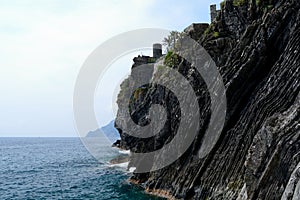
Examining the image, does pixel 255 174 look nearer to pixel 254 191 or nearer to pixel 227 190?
pixel 254 191

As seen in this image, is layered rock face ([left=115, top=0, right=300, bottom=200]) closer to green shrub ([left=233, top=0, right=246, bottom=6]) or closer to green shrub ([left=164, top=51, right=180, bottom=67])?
green shrub ([left=233, top=0, right=246, bottom=6])

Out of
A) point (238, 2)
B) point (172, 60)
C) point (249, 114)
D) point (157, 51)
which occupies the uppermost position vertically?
point (157, 51)

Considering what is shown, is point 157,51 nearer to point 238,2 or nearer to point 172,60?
point 172,60

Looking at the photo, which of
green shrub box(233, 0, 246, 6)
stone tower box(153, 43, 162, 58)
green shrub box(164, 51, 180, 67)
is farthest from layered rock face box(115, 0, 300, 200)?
stone tower box(153, 43, 162, 58)

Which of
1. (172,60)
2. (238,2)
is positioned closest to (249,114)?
(238,2)

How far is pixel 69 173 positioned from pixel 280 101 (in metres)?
46.0

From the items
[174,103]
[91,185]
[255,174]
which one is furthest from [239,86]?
[91,185]

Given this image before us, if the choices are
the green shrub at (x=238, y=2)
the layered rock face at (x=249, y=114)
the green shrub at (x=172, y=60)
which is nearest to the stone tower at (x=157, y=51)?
the green shrub at (x=172, y=60)

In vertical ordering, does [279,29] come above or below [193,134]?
above

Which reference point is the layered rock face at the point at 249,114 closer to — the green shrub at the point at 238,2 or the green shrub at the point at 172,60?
the green shrub at the point at 238,2

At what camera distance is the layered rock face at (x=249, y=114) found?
65.6ft

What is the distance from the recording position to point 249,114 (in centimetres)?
2680

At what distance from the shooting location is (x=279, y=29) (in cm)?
2645

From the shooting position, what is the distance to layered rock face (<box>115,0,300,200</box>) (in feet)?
65.6
